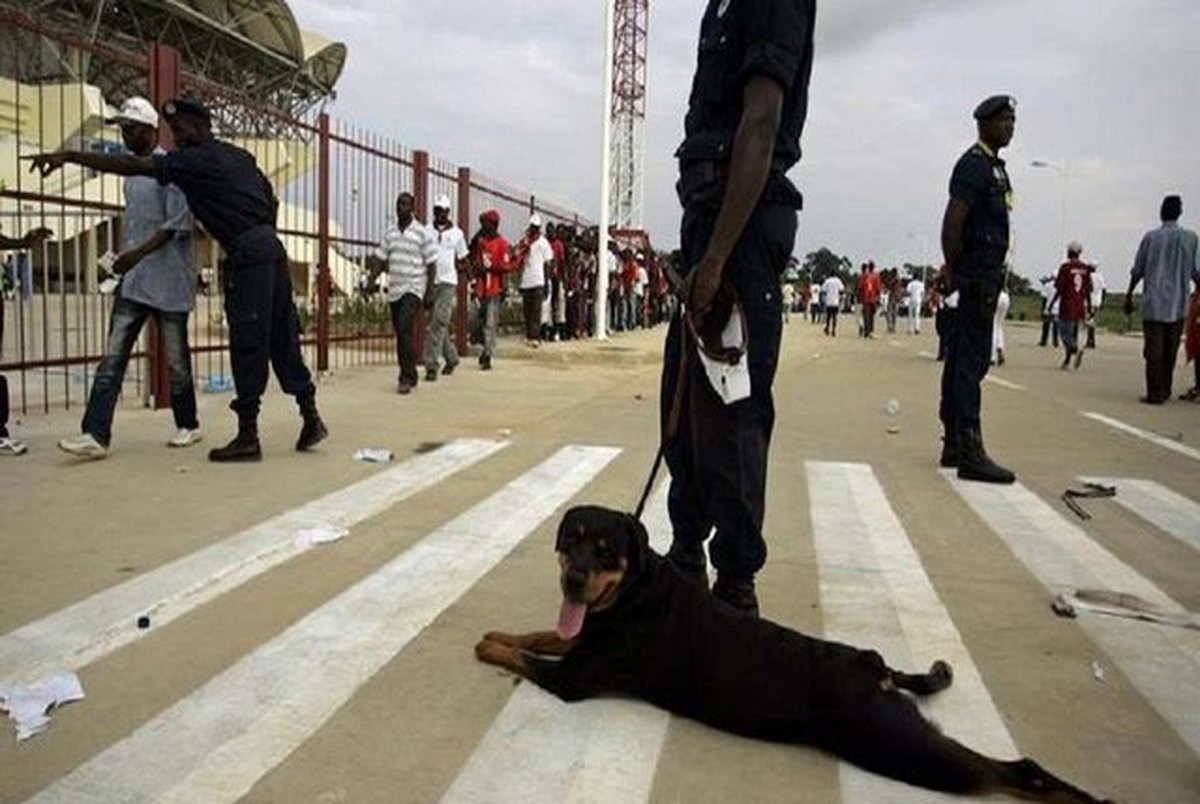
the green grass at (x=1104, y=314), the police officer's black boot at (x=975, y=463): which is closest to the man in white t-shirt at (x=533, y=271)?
the police officer's black boot at (x=975, y=463)

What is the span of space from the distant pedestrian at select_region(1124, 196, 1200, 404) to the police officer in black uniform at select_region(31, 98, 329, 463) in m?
8.89

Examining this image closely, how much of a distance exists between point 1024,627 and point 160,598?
2895 millimetres

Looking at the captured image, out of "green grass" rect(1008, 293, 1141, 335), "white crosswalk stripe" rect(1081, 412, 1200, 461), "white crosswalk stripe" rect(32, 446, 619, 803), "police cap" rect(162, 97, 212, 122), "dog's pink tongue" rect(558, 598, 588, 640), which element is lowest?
"white crosswalk stripe" rect(32, 446, 619, 803)

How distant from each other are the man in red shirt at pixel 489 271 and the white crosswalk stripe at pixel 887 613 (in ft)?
25.1

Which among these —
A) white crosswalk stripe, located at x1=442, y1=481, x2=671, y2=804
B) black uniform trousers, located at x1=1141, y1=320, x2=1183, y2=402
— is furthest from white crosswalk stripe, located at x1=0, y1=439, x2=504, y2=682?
black uniform trousers, located at x1=1141, y1=320, x2=1183, y2=402

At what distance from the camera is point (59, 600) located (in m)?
3.41

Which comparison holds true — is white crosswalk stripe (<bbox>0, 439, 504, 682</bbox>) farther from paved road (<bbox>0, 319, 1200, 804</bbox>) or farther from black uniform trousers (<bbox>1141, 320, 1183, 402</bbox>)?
black uniform trousers (<bbox>1141, 320, 1183, 402</bbox>)

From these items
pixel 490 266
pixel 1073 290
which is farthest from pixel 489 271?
pixel 1073 290

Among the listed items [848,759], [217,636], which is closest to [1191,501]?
[848,759]

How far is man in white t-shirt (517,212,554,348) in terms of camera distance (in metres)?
15.4

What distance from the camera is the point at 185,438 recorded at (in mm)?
6262

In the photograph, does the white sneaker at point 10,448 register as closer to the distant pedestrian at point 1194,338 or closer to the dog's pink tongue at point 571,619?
the dog's pink tongue at point 571,619

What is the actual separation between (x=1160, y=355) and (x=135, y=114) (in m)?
9.98

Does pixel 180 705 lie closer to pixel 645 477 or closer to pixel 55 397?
pixel 645 477
